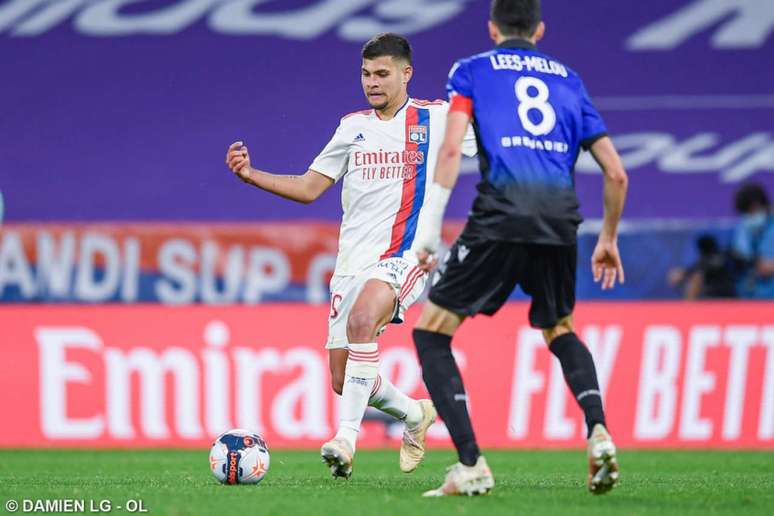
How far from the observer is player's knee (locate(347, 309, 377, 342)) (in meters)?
8.00

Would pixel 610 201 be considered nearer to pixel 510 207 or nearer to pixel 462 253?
pixel 510 207

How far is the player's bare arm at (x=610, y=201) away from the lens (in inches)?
257

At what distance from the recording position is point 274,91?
17.7 meters

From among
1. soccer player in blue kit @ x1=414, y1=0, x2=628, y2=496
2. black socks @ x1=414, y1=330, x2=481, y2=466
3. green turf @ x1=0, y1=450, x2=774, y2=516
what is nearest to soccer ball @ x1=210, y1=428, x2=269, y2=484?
green turf @ x1=0, y1=450, x2=774, y2=516

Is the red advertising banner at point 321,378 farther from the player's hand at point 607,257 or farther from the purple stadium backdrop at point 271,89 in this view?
the player's hand at point 607,257

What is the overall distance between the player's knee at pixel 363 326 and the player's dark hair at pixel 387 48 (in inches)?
60.4

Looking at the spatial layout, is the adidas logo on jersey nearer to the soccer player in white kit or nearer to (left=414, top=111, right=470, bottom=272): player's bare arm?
(left=414, top=111, right=470, bottom=272): player's bare arm

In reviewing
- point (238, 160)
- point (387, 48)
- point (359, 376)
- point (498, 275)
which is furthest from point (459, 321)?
point (387, 48)

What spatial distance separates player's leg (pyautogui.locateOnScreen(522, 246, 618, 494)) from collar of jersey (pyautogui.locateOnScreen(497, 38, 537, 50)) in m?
0.94

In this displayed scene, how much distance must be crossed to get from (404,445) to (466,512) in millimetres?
2655

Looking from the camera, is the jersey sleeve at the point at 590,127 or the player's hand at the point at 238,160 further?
the player's hand at the point at 238,160

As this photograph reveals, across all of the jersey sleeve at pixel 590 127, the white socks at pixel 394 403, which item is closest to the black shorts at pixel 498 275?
the jersey sleeve at pixel 590 127

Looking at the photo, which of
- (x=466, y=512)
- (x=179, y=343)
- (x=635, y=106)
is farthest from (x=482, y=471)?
(x=635, y=106)

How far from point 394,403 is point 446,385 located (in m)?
2.04
